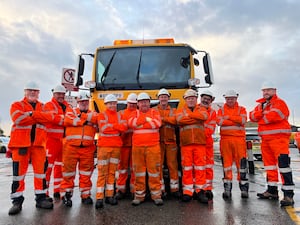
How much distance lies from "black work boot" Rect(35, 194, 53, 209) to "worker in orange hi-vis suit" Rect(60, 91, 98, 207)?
0.92 ft

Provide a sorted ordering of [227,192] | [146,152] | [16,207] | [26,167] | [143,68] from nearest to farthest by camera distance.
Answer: [16,207], [26,167], [146,152], [227,192], [143,68]

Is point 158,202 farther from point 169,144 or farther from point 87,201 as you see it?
point 87,201

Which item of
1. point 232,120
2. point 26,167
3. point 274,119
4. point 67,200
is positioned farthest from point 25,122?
point 274,119

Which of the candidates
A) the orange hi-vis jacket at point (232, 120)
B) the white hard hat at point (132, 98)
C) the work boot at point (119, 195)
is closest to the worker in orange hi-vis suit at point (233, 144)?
the orange hi-vis jacket at point (232, 120)

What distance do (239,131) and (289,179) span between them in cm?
116

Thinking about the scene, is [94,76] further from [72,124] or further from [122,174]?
[122,174]

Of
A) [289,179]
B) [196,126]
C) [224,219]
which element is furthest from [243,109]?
[224,219]

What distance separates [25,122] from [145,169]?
211 cm

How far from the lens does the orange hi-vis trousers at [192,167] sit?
5.21 metres

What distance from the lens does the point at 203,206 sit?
4875mm

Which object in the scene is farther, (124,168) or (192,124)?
(124,168)

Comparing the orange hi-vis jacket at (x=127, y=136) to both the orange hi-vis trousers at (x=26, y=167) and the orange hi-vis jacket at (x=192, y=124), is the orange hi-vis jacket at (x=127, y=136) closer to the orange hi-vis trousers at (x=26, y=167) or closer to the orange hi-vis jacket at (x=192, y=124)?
the orange hi-vis jacket at (x=192, y=124)

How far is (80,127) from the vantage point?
17.0 feet

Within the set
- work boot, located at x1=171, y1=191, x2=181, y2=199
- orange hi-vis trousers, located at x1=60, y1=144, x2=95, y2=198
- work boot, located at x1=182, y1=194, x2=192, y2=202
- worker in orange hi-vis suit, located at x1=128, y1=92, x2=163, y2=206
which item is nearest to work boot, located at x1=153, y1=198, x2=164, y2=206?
worker in orange hi-vis suit, located at x1=128, y1=92, x2=163, y2=206
